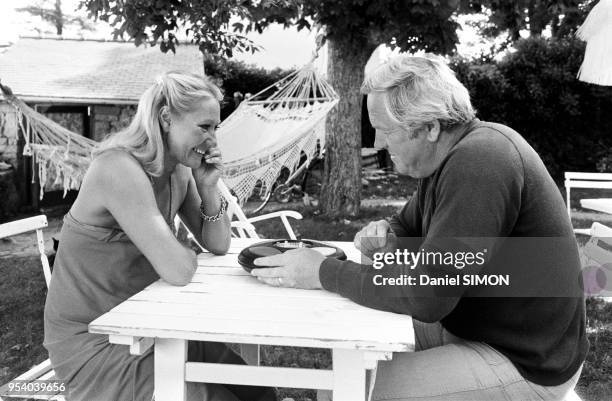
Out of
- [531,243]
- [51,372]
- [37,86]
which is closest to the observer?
[531,243]

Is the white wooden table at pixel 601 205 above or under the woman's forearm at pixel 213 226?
under

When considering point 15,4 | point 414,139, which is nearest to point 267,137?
point 414,139

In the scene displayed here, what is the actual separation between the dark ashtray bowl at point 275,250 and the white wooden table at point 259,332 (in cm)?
25

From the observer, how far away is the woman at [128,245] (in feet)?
5.72

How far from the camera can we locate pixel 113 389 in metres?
1.70

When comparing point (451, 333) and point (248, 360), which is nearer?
→ point (451, 333)

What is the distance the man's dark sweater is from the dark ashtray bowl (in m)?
0.29

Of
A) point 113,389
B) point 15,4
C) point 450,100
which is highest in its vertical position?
point 15,4

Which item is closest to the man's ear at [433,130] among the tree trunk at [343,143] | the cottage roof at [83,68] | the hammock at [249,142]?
the hammock at [249,142]

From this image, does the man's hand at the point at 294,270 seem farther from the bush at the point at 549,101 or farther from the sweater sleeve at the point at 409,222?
the bush at the point at 549,101

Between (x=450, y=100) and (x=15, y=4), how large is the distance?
22.4 m

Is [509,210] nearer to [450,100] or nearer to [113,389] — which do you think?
[450,100]

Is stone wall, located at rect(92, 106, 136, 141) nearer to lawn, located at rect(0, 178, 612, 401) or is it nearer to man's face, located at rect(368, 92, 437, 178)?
lawn, located at rect(0, 178, 612, 401)

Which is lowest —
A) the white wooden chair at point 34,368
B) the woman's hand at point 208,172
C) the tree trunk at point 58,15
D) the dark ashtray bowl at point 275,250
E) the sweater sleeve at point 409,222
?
the white wooden chair at point 34,368
